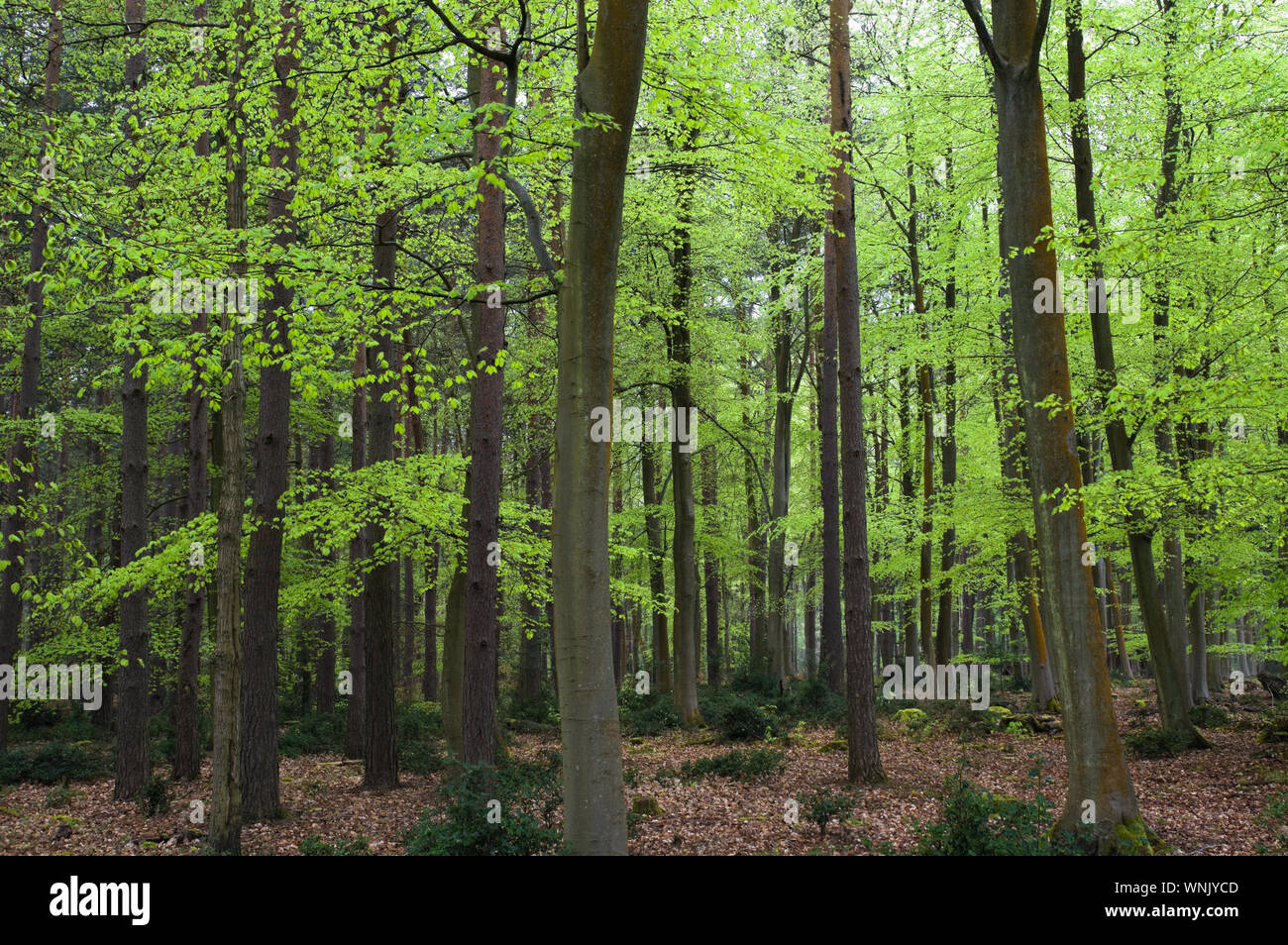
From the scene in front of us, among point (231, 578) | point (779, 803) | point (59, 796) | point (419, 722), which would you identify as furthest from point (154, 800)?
point (779, 803)

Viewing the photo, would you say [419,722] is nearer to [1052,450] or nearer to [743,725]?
[743,725]

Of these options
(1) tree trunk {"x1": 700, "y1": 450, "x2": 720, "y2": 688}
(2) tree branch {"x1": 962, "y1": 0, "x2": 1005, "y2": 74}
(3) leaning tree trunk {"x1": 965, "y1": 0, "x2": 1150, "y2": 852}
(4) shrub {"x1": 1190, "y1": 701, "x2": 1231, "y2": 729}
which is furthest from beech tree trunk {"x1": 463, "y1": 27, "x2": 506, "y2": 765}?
(1) tree trunk {"x1": 700, "y1": 450, "x2": 720, "y2": 688}

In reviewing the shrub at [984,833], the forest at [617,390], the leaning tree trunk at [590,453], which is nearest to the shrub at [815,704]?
the forest at [617,390]

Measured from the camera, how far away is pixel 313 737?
55.4ft

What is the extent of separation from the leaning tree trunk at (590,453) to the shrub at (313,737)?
11.7 m

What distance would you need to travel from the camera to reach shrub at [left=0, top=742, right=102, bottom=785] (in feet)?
44.2

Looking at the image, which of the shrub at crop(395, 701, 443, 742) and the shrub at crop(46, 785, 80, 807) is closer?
the shrub at crop(46, 785, 80, 807)

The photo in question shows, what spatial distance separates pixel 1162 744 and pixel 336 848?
35.6ft

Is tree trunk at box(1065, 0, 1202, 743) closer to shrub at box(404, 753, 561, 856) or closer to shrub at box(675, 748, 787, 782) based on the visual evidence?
shrub at box(675, 748, 787, 782)

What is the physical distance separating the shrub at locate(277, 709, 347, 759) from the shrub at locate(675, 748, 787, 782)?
7.89m

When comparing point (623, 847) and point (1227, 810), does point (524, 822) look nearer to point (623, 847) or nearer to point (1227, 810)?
point (623, 847)

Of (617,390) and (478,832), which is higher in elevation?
(617,390)

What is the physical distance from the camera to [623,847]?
5.25m

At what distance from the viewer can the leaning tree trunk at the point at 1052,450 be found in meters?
6.79
